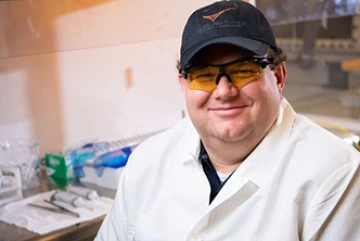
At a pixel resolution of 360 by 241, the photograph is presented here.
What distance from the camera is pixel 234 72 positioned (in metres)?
1.07

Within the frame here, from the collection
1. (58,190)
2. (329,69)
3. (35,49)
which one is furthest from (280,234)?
(329,69)

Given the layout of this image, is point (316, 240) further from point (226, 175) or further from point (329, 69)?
point (329, 69)

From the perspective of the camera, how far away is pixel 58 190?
1595 mm

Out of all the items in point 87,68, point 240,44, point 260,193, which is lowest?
point 260,193

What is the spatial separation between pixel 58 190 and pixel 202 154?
0.56 meters

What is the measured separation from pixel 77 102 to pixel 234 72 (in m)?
0.90

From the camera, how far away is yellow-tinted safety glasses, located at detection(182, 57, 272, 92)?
3.51ft

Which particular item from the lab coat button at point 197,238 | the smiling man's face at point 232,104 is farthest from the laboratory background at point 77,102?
the smiling man's face at point 232,104

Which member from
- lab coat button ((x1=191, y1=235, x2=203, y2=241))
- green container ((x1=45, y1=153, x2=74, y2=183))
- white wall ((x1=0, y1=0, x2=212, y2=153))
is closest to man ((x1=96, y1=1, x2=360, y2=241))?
lab coat button ((x1=191, y1=235, x2=203, y2=241))

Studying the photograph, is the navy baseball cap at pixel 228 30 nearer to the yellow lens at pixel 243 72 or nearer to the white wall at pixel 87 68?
the yellow lens at pixel 243 72

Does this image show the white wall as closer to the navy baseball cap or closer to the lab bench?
the lab bench

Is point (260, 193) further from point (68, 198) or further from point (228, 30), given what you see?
point (68, 198)

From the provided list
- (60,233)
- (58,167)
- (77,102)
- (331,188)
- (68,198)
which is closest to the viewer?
(331,188)

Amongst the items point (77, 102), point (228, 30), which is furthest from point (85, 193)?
point (228, 30)
